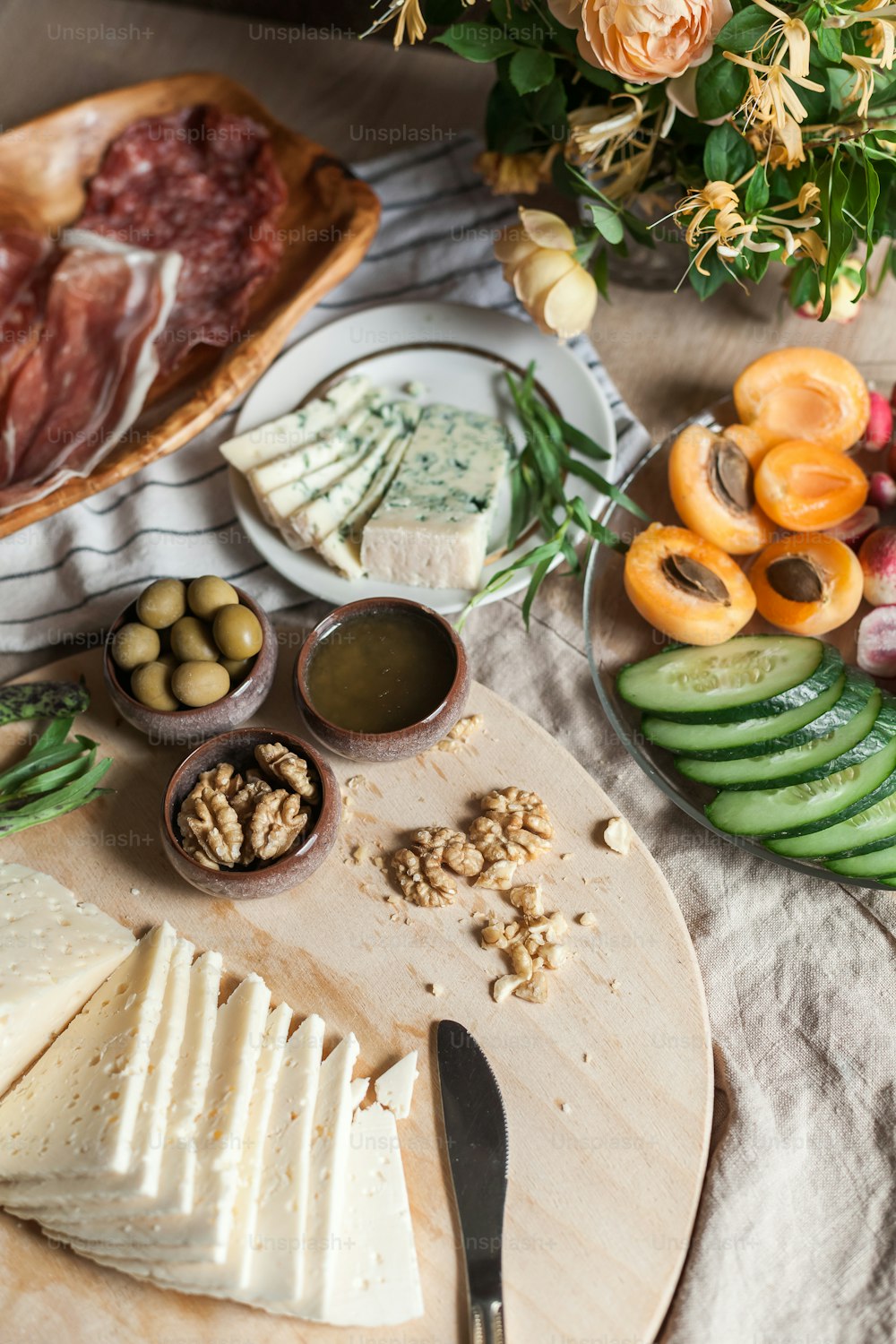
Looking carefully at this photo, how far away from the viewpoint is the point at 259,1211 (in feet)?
4.88

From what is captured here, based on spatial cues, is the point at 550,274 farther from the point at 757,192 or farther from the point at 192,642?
the point at 192,642

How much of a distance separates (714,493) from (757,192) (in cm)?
53

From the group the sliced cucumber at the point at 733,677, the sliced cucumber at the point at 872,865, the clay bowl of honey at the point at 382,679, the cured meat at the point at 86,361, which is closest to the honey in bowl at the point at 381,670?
the clay bowl of honey at the point at 382,679

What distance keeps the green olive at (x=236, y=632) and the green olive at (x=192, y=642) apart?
0.02 meters

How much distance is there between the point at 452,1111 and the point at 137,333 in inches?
63.0

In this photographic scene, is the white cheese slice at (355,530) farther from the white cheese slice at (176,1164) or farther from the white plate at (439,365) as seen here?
the white cheese slice at (176,1164)

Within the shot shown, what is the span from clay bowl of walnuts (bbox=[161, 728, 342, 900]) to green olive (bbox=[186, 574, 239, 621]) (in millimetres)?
235

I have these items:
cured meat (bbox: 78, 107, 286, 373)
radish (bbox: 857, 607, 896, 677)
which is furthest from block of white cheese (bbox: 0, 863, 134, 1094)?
radish (bbox: 857, 607, 896, 677)

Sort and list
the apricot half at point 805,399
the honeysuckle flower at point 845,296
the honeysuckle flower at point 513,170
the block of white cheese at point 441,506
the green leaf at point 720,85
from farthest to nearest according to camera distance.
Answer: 1. the honeysuckle flower at point 513,170
2. the honeysuckle flower at point 845,296
3. the apricot half at point 805,399
4. the block of white cheese at point 441,506
5. the green leaf at point 720,85

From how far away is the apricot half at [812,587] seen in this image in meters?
1.99

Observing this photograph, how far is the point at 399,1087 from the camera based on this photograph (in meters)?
1.64

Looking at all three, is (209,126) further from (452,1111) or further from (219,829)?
(452,1111)

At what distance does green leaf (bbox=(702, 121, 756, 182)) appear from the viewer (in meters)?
1.84

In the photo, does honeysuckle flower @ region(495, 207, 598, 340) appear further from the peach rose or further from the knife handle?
the knife handle
